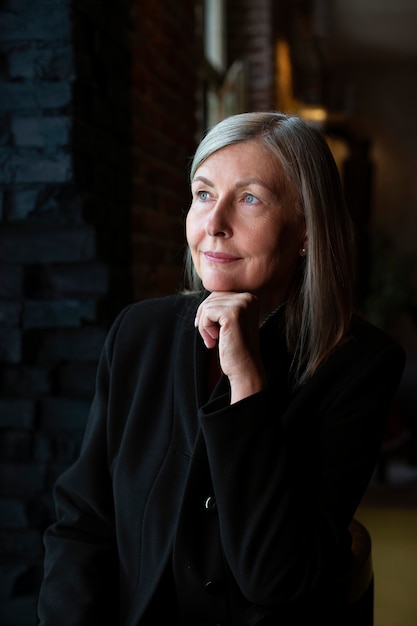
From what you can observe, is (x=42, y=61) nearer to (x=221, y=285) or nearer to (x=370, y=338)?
(x=221, y=285)

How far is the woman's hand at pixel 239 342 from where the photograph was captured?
115 centimetres

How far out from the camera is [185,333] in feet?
4.45

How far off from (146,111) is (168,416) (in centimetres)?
142

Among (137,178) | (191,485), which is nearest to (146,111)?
(137,178)

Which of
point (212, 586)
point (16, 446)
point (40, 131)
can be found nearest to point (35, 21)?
point (40, 131)

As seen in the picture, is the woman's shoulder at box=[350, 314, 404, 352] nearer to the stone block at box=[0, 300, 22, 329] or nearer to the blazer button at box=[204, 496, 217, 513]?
the blazer button at box=[204, 496, 217, 513]

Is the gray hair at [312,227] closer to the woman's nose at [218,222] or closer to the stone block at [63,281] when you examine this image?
the woman's nose at [218,222]

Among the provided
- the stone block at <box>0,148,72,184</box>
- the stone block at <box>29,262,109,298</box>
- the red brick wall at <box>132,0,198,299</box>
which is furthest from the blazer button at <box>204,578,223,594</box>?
the red brick wall at <box>132,0,198,299</box>

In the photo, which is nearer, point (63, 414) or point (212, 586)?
point (212, 586)

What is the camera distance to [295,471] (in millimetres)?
1177

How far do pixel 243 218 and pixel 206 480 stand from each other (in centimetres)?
44

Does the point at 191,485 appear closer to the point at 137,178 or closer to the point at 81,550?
the point at 81,550

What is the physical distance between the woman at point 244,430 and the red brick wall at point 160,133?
2.86ft

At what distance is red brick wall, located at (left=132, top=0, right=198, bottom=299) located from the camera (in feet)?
7.66
